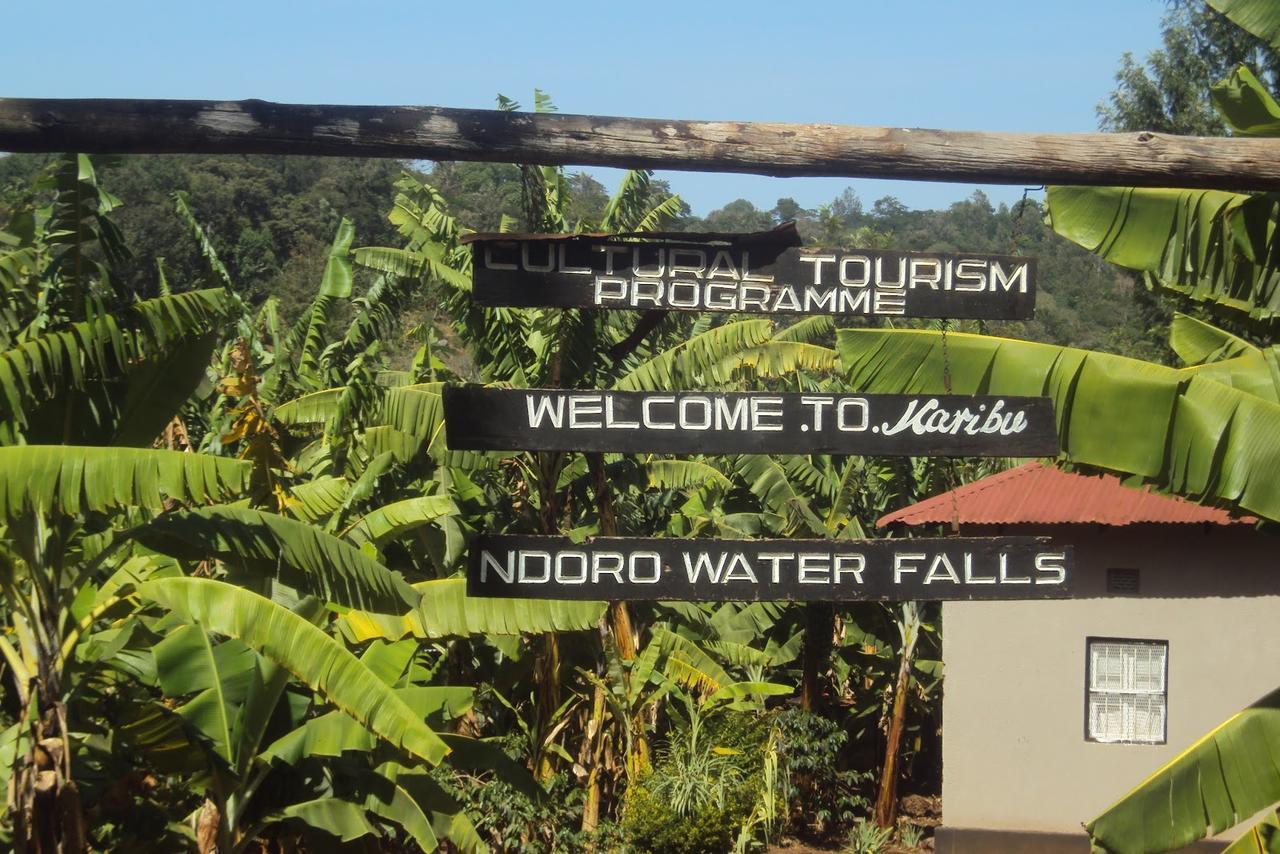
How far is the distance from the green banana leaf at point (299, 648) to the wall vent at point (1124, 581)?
317 inches

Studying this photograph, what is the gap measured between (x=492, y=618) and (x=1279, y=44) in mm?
5291

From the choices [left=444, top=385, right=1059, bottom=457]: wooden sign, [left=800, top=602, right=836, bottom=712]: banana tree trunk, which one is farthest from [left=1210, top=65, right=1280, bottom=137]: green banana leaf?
[left=800, top=602, right=836, bottom=712]: banana tree trunk

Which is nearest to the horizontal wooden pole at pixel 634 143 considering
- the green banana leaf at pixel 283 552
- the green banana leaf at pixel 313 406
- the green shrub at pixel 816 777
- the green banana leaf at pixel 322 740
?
the green banana leaf at pixel 283 552

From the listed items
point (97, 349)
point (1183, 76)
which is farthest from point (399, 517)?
point (1183, 76)

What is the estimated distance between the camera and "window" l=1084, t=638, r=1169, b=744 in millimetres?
12344

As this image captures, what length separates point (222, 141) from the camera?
3.76 m

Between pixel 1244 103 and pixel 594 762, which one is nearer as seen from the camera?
pixel 1244 103

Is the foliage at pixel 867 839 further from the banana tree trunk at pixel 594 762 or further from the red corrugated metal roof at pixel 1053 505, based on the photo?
the red corrugated metal roof at pixel 1053 505

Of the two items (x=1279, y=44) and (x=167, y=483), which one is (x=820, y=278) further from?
(x=167, y=483)

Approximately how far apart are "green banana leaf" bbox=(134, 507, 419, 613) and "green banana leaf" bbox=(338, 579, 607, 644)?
179 cm

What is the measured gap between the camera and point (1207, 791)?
522 centimetres

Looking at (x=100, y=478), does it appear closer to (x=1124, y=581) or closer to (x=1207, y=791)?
(x=1207, y=791)

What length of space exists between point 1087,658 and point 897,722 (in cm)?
267

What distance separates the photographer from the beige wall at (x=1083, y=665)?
12.2 meters
